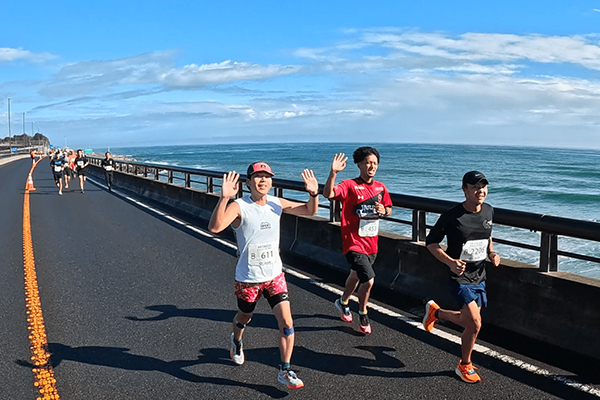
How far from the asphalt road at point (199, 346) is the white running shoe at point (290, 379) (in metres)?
0.06

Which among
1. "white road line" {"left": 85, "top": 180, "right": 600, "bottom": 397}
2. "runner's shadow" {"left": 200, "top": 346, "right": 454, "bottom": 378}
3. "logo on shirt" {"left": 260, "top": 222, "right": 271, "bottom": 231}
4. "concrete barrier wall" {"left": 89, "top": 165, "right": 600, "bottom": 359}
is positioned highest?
"logo on shirt" {"left": 260, "top": 222, "right": 271, "bottom": 231}

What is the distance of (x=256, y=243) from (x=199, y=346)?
1.52 metres

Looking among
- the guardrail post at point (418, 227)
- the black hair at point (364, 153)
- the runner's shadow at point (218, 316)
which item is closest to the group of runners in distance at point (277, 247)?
the black hair at point (364, 153)

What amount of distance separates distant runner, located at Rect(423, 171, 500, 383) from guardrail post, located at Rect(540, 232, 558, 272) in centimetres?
108

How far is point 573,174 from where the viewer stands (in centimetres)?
6744

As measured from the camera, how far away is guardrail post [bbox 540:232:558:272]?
5.66m

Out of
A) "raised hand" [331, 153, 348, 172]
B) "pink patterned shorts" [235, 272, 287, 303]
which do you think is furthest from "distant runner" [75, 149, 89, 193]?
"pink patterned shorts" [235, 272, 287, 303]

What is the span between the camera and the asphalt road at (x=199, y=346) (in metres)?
4.57

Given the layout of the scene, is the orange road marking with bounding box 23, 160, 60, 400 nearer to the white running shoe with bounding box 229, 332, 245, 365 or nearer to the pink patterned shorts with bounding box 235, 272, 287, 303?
the white running shoe with bounding box 229, 332, 245, 365

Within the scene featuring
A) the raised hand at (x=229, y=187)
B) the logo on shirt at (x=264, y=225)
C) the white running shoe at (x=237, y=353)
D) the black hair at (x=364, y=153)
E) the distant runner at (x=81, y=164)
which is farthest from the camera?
the distant runner at (x=81, y=164)

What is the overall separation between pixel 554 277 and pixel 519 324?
1.96ft

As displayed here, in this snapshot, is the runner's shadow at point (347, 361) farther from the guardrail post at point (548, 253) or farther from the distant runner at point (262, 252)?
the guardrail post at point (548, 253)

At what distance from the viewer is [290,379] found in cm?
450

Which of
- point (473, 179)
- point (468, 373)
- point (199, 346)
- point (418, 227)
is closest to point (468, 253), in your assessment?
point (473, 179)
